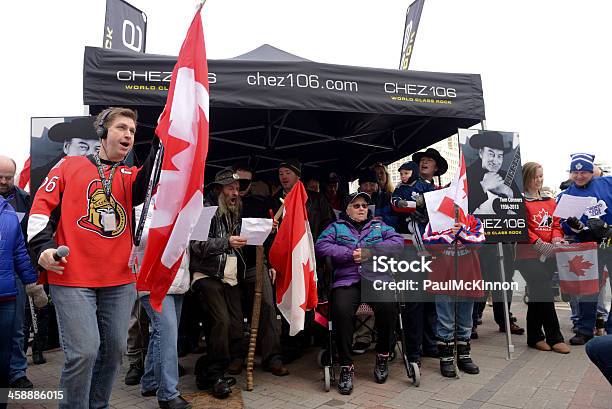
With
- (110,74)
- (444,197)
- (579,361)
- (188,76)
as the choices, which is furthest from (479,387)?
(110,74)

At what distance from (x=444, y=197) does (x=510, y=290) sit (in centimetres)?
197

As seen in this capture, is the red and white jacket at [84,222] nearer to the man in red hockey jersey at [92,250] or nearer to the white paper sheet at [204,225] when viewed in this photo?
the man in red hockey jersey at [92,250]

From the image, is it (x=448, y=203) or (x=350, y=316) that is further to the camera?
(x=448, y=203)

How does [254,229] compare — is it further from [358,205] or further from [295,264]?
[358,205]

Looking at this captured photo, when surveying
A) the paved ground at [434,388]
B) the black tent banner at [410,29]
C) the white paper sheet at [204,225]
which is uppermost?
the black tent banner at [410,29]

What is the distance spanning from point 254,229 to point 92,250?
1.46 meters

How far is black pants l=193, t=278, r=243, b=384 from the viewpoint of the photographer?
12.0 ft

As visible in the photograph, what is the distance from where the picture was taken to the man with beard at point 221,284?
3.66 metres

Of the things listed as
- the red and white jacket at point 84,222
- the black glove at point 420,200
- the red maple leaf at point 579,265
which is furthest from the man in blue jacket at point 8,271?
the red maple leaf at point 579,265

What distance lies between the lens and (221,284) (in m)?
3.85

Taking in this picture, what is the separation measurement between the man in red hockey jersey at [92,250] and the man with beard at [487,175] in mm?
3581

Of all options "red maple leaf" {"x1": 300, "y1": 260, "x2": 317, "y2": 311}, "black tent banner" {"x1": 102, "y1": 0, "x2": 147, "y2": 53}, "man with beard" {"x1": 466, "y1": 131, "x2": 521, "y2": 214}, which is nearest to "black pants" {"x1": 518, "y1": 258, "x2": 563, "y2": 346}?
"man with beard" {"x1": 466, "y1": 131, "x2": 521, "y2": 214}

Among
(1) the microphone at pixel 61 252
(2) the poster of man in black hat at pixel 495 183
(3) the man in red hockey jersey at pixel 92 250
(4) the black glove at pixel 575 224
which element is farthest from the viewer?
(4) the black glove at pixel 575 224

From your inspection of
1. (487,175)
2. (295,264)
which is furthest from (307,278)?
(487,175)
